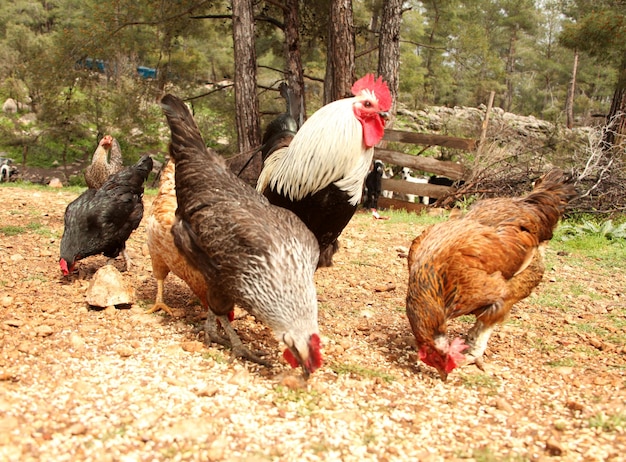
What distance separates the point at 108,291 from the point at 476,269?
313 centimetres

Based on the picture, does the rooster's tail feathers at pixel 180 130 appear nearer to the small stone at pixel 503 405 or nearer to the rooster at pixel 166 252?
the rooster at pixel 166 252

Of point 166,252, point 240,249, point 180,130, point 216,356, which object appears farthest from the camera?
point 166,252

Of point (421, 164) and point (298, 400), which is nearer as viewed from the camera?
point (298, 400)

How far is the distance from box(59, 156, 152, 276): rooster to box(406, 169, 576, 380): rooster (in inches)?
134

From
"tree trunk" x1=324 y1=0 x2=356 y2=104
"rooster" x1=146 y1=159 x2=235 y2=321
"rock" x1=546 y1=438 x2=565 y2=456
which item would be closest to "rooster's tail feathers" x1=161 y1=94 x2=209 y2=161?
"rooster" x1=146 y1=159 x2=235 y2=321

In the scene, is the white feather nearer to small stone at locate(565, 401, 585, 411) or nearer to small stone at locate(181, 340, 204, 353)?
small stone at locate(181, 340, 204, 353)

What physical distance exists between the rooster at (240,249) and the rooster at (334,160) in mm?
520

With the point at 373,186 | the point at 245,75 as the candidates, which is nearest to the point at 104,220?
the point at 245,75

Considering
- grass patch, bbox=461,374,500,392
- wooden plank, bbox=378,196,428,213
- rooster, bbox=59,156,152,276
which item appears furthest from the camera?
wooden plank, bbox=378,196,428,213

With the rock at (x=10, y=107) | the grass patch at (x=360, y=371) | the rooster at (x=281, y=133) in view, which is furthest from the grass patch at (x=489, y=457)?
the rock at (x=10, y=107)

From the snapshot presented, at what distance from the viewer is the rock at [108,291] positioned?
4.22 m

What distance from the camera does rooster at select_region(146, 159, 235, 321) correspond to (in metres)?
3.92

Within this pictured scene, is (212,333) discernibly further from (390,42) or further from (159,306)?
(390,42)

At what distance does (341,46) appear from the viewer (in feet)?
35.3
